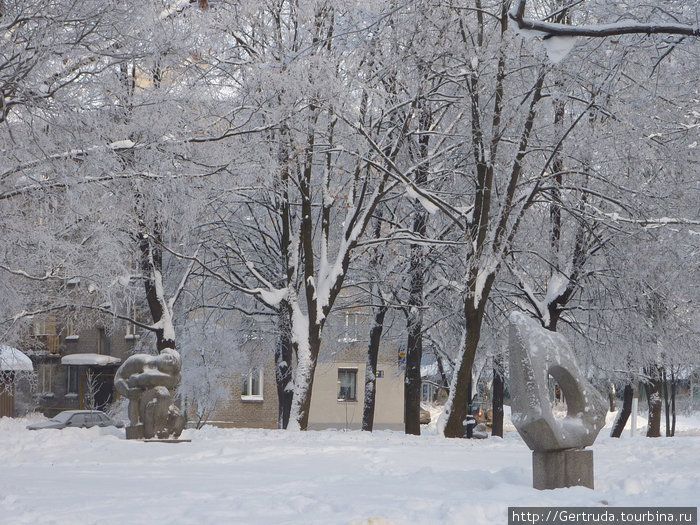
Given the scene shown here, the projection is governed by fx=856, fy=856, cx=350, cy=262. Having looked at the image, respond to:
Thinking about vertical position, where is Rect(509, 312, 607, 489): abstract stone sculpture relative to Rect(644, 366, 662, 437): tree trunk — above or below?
above

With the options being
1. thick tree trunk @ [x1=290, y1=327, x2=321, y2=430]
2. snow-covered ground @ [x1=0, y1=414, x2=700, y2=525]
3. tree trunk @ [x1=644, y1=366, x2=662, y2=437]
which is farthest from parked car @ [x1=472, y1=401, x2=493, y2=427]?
snow-covered ground @ [x1=0, y1=414, x2=700, y2=525]

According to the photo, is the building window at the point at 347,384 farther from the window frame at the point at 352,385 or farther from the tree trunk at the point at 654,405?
the tree trunk at the point at 654,405

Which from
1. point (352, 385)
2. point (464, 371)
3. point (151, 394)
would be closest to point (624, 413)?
point (464, 371)

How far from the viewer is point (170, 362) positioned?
16.4 meters

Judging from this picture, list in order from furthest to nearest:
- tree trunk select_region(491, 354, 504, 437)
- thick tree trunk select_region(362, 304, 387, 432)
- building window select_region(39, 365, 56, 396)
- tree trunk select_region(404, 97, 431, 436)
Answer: building window select_region(39, 365, 56, 396), tree trunk select_region(491, 354, 504, 437), thick tree trunk select_region(362, 304, 387, 432), tree trunk select_region(404, 97, 431, 436)

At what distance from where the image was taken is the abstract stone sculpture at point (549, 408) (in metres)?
8.25

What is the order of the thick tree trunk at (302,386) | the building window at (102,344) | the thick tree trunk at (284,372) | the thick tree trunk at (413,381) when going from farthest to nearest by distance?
the building window at (102,344)
the thick tree trunk at (284,372)
the thick tree trunk at (413,381)
the thick tree trunk at (302,386)

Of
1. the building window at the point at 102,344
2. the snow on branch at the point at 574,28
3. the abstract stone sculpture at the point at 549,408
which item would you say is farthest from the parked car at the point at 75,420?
the snow on branch at the point at 574,28

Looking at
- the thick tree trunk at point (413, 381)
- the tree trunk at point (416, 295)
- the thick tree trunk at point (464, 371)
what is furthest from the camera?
the thick tree trunk at point (413, 381)

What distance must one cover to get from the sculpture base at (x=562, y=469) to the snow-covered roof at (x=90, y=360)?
3804 cm

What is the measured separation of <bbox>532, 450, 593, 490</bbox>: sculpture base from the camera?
27.0 ft

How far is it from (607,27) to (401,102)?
11472 millimetres

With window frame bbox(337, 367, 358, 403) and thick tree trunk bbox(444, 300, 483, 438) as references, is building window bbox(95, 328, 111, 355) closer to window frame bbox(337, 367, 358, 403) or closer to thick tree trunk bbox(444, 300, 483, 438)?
window frame bbox(337, 367, 358, 403)

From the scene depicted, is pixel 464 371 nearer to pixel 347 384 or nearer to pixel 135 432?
pixel 135 432
